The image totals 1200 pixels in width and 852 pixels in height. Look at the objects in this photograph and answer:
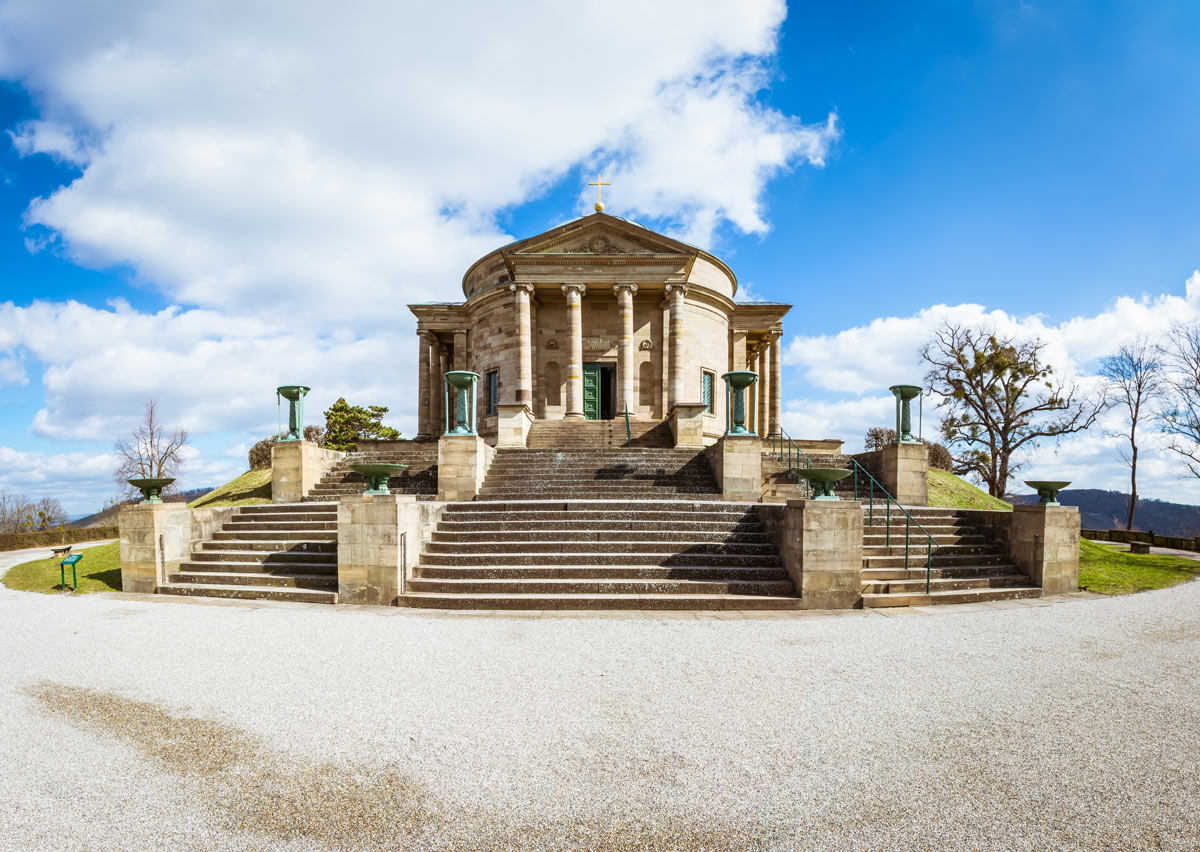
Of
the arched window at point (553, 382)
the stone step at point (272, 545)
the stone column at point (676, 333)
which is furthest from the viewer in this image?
the arched window at point (553, 382)

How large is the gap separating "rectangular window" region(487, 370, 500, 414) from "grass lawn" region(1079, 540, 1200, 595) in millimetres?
22332

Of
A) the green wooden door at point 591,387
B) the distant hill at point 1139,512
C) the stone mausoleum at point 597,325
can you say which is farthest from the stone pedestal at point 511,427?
the distant hill at point 1139,512

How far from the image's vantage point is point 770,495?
53.3 feet

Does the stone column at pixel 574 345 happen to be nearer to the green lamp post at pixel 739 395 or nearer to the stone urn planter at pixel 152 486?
the green lamp post at pixel 739 395

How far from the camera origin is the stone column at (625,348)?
25.4m

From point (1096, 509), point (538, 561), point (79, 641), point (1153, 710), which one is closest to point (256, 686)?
point (79, 641)

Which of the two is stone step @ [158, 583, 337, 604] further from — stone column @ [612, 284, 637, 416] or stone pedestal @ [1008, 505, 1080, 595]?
stone column @ [612, 284, 637, 416]

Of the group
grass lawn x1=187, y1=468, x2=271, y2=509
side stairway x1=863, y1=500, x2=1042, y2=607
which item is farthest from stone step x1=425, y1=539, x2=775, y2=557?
grass lawn x1=187, y1=468, x2=271, y2=509

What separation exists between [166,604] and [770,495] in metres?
13.5

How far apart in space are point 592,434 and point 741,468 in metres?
7.82

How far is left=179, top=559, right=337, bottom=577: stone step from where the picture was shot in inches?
451

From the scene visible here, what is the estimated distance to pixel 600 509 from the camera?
12578 mm

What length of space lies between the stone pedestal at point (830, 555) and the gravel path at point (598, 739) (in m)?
1.57

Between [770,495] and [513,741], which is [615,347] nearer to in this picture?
[770,495]
